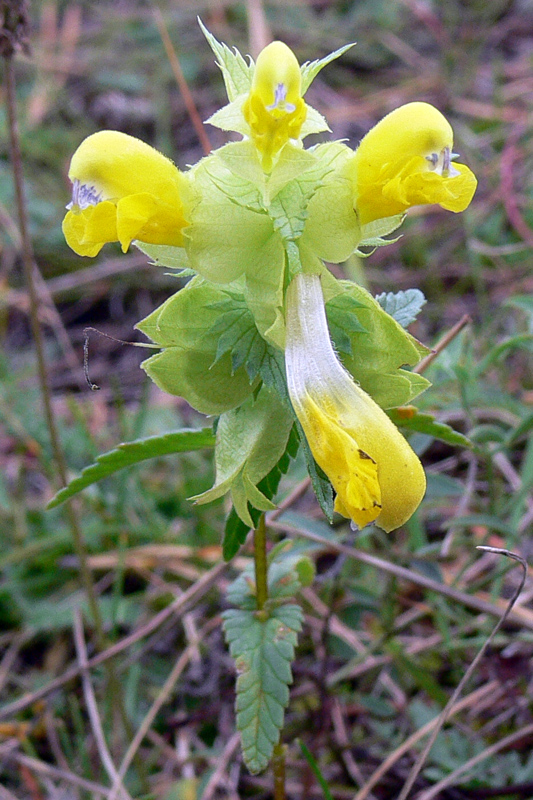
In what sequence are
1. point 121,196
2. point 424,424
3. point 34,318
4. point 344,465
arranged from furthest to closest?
point 34,318
point 424,424
point 121,196
point 344,465

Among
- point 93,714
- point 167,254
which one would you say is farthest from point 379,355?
point 93,714

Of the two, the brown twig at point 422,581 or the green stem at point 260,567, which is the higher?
the green stem at point 260,567

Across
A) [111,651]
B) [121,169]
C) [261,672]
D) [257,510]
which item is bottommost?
[111,651]

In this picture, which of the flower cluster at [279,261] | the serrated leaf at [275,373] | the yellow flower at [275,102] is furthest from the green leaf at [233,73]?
the serrated leaf at [275,373]

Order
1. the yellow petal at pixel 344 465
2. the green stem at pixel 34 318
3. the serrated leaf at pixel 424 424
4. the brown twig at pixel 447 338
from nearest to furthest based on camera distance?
1. the yellow petal at pixel 344 465
2. the serrated leaf at pixel 424 424
3. the brown twig at pixel 447 338
4. the green stem at pixel 34 318

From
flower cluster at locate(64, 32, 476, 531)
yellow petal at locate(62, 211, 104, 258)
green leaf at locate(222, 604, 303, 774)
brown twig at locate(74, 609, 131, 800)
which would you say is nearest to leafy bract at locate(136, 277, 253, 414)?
flower cluster at locate(64, 32, 476, 531)

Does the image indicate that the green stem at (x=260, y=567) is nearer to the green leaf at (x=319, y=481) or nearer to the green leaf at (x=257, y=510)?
the green leaf at (x=257, y=510)

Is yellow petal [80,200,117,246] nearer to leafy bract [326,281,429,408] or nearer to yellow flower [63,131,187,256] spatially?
yellow flower [63,131,187,256]

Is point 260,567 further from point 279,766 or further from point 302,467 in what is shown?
point 302,467
